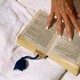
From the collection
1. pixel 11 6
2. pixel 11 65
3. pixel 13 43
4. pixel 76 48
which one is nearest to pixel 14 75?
pixel 11 65

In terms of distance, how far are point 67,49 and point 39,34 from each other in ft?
0.45

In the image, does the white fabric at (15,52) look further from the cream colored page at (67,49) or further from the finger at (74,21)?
the finger at (74,21)

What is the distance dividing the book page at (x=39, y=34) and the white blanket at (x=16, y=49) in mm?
55

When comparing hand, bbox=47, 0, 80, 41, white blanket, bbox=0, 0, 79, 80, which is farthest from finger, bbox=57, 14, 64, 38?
white blanket, bbox=0, 0, 79, 80

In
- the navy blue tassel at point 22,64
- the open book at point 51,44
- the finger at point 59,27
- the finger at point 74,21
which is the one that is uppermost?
the finger at point 74,21

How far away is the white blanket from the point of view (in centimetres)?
91

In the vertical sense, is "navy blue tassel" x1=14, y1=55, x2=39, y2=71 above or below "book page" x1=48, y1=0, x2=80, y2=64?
below

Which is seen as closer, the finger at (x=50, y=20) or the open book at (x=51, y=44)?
the open book at (x=51, y=44)

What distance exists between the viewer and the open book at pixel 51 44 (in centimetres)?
91

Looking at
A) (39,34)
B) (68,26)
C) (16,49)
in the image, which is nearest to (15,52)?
(16,49)

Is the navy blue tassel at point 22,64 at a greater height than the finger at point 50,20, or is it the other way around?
the finger at point 50,20

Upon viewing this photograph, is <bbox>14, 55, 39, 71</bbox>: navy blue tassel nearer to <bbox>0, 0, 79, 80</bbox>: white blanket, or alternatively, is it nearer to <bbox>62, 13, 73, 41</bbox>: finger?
<bbox>0, 0, 79, 80</bbox>: white blanket

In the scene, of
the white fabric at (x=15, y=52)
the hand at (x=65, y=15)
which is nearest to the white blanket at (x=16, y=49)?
the white fabric at (x=15, y=52)

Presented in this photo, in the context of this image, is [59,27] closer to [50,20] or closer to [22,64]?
[50,20]
